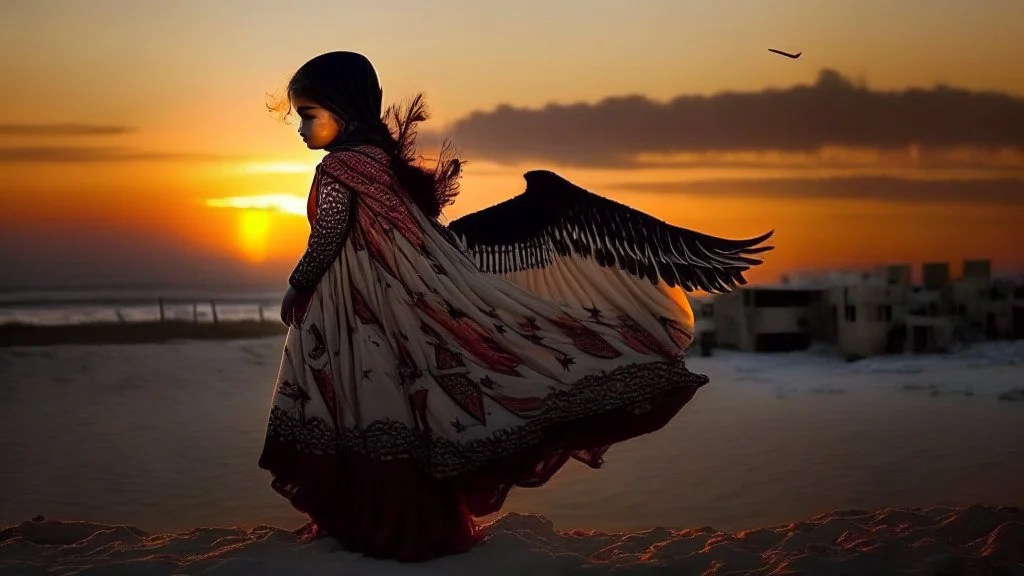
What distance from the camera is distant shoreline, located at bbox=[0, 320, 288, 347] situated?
46.4ft

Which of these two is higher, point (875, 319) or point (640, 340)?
point (640, 340)

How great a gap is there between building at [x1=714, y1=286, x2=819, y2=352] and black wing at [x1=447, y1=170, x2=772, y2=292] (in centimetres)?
833

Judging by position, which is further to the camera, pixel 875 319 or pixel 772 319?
pixel 772 319

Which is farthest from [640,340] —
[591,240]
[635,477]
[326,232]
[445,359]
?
[635,477]

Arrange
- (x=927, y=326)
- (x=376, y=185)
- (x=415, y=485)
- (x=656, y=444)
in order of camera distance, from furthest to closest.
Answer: (x=927, y=326), (x=656, y=444), (x=376, y=185), (x=415, y=485)

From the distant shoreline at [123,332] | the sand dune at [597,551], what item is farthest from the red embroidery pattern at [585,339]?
the distant shoreline at [123,332]

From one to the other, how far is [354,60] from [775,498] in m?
4.09

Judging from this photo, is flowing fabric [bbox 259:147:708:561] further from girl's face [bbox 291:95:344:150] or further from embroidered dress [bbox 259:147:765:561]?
girl's face [bbox 291:95:344:150]

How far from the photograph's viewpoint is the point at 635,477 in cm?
736

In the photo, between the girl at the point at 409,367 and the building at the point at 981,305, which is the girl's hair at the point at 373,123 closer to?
the girl at the point at 409,367

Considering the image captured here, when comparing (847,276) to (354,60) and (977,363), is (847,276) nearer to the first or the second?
(977,363)

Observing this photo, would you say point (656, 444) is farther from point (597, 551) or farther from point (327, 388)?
point (327, 388)

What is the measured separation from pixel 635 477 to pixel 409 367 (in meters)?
3.45

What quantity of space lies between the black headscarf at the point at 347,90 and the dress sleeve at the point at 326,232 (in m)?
0.20
